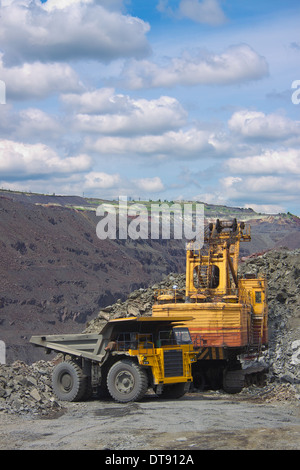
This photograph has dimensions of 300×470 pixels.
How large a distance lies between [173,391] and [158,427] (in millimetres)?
5482

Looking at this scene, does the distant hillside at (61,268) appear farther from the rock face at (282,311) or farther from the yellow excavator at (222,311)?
the yellow excavator at (222,311)

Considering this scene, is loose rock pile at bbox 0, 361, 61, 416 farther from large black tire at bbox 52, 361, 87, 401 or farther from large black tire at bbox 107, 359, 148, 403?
large black tire at bbox 107, 359, 148, 403

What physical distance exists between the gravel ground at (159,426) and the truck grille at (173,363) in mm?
747

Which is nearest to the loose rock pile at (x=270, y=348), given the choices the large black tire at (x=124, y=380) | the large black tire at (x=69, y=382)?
the large black tire at (x=69, y=382)

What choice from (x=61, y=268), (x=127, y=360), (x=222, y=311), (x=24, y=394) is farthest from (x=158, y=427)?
(x=61, y=268)

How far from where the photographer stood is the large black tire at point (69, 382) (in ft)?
57.3

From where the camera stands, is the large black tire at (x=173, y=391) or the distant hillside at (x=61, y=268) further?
the distant hillside at (x=61, y=268)

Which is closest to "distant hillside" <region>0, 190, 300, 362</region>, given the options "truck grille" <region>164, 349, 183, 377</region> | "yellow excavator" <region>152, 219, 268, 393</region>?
"yellow excavator" <region>152, 219, 268, 393</region>

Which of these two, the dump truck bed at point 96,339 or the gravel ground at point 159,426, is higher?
the dump truck bed at point 96,339

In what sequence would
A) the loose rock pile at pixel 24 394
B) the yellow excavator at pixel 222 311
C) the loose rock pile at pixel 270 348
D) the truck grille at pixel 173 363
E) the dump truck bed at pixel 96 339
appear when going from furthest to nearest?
the yellow excavator at pixel 222 311 → the dump truck bed at pixel 96 339 → the truck grille at pixel 173 363 → the loose rock pile at pixel 270 348 → the loose rock pile at pixel 24 394

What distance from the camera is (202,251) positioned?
24.8m

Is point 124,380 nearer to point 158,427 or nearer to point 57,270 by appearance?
point 158,427

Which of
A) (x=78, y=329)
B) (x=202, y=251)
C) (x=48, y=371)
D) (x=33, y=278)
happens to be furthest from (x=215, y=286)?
(x=33, y=278)
